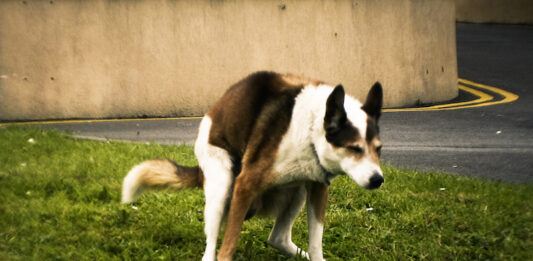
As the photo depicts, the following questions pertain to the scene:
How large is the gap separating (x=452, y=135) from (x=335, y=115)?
5.76 m

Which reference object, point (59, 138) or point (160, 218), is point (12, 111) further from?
point (160, 218)

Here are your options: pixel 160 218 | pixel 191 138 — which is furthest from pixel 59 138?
pixel 160 218

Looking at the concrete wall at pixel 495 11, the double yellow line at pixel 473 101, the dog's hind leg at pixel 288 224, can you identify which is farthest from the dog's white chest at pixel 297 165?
the concrete wall at pixel 495 11

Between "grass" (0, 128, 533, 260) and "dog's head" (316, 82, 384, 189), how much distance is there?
1.18 m

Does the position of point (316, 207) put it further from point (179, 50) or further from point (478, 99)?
point (478, 99)

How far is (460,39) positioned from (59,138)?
16711mm

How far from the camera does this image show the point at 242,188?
12.9 feet

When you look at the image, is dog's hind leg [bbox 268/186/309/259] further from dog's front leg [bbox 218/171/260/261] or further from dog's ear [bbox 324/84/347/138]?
dog's ear [bbox 324/84/347/138]

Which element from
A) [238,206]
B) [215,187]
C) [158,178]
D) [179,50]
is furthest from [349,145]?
[179,50]

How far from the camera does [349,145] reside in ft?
11.7

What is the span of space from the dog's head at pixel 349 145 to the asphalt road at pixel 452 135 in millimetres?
3247

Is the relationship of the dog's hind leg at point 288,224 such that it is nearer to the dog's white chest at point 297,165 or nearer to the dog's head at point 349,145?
the dog's white chest at point 297,165

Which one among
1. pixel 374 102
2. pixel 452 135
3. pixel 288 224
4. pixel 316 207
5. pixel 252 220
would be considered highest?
pixel 374 102

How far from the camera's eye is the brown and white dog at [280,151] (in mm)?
3615
